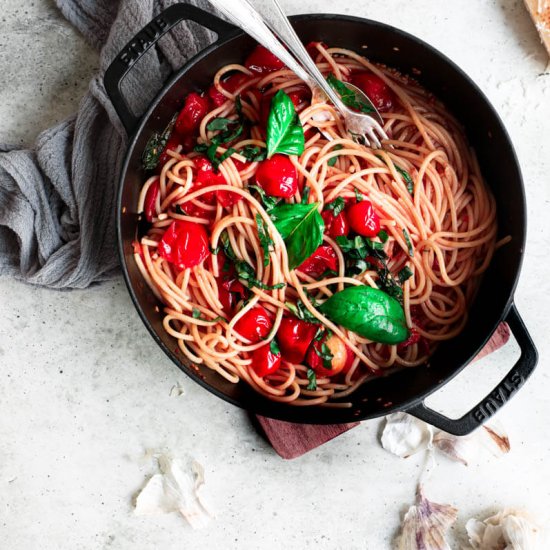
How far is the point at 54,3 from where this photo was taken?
3160mm

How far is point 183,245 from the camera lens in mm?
2736

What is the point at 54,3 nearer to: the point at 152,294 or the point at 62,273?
the point at 62,273

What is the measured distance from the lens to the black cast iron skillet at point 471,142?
2.57 m

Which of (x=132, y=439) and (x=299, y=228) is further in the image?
→ (x=132, y=439)

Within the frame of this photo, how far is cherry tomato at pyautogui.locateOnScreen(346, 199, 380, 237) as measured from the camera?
106 inches

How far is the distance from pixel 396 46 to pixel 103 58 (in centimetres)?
130

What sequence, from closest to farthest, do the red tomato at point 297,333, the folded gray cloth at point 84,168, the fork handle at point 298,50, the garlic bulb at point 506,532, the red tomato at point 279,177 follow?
the fork handle at point 298,50 < the red tomato at point 279,177 < the red tomato at point 297,333 < the folded gray cloth at point 84,168 < the garlic bulb at point 506,532


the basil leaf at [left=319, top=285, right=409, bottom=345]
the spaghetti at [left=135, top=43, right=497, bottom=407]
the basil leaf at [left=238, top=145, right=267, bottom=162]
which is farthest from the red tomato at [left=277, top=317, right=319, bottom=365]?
the basil leaf at [left=238, top=145, right=267, bottom=162]

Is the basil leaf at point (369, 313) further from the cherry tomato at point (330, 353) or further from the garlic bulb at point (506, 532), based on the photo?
the garlic bulb at point (506, 532)

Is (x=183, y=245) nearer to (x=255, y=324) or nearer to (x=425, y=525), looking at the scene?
(x=255, y=324)

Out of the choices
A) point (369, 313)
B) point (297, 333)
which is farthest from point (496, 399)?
point (297, 333)

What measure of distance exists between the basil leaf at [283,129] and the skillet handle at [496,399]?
3.57 feet

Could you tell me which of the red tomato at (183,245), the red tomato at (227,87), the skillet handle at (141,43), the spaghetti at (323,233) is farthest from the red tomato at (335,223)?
the skillet handle at (141,43)

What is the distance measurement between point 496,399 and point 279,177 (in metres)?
1.24
